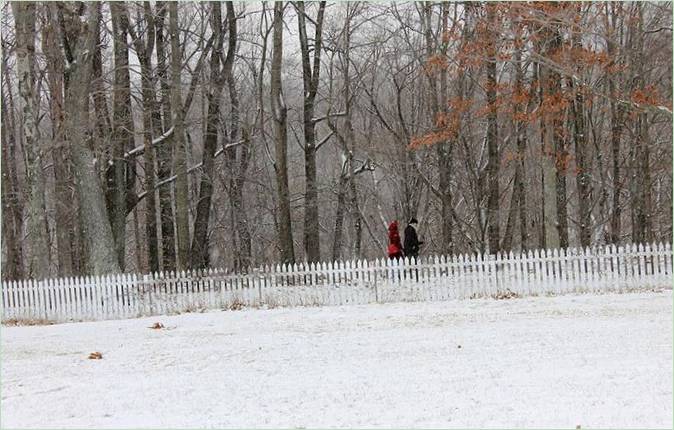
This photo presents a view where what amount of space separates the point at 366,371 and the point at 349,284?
25.8 feet

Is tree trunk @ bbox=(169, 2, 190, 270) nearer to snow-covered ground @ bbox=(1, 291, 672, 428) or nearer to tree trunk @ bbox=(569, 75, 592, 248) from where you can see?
snow-covered ground @ bbox=(1, 291, 672, 428)

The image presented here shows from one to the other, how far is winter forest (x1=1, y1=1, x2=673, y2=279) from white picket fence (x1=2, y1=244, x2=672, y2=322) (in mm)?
1634

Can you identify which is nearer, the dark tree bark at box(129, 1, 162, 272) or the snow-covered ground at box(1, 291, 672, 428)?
the snow-covered ground at box(1, 291, 672, 428)

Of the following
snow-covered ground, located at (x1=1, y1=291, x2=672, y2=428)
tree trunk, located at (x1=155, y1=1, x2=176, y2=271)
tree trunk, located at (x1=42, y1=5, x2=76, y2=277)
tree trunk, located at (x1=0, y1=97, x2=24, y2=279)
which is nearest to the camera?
snow-covered ground, located at (x1=1, y1=291, x2=672, y2=428)

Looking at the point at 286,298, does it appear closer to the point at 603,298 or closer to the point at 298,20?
the point at 603,298

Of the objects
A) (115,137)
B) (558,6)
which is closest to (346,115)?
(115,137)

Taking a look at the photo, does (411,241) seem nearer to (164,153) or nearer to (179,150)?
(179,150)

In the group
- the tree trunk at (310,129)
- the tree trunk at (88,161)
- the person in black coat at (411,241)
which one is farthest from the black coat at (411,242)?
the tree trunk at (88,161)

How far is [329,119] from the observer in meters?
27.5

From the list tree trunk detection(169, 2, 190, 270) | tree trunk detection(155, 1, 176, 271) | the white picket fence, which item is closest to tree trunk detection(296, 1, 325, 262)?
tree trunk detection(155, 1, 176, 271)

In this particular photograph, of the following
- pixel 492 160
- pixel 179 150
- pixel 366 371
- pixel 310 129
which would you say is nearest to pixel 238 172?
pixel 310 129

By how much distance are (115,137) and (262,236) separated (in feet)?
41.9

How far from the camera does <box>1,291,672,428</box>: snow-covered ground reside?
23.8 ft

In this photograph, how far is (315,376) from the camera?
29.6 feet
